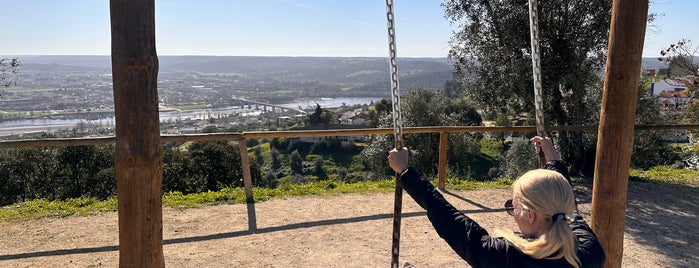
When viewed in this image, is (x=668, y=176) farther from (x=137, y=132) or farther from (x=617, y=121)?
(x=137, y=132)

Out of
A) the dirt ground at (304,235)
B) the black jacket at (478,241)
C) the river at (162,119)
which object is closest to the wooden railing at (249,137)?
the dirt ground at (304,235)

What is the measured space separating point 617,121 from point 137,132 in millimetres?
2842

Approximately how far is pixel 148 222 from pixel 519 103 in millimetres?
7668

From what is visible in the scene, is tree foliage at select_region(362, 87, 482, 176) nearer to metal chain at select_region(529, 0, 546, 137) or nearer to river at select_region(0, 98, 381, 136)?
river at select_region(0, 98, 381, 136)

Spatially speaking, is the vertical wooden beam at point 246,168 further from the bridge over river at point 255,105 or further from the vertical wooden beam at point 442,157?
the bridge over river at point 255,105

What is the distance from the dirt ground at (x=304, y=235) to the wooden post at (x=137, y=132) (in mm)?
2075

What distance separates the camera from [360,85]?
4712cm

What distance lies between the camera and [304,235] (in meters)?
5.06

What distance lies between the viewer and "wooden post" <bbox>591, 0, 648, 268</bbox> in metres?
2.94

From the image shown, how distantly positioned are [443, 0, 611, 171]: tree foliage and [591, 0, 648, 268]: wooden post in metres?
4.77

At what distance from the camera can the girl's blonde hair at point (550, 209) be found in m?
1.47

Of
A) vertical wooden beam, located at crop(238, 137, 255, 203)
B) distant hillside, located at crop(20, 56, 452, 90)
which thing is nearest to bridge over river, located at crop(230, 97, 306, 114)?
distant hillside, located at crop(20, 56, 452, 90)

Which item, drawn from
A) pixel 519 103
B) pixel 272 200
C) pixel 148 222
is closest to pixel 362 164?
pixel 519 103

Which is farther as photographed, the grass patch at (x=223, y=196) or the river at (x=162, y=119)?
the river at (x=162, y=119)
